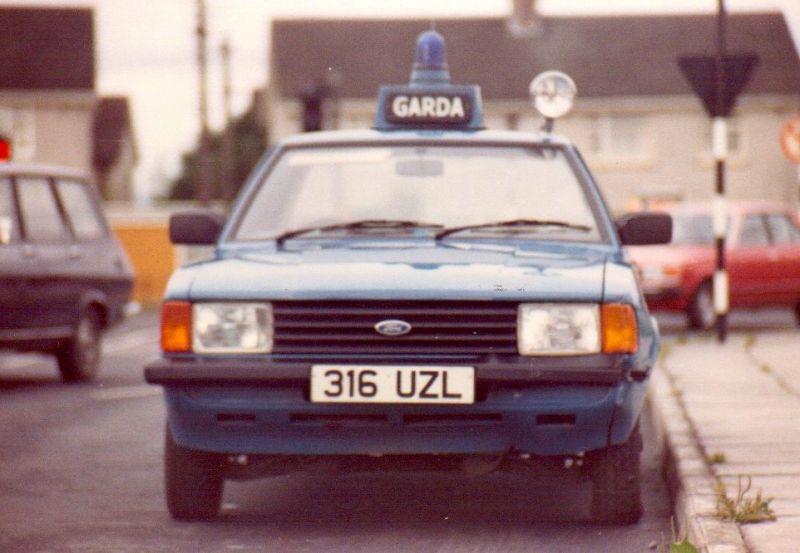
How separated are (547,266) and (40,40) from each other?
52.5m

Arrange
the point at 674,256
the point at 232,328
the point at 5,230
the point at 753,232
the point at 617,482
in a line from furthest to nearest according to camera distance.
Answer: the point at 753,232, the point at 674,256, the point at 5,230, the point at 617,482, the point at 232,328

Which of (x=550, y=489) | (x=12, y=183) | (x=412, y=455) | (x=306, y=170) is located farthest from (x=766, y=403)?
(x=12, y=183)

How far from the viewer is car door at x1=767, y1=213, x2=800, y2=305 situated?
75.6 ft

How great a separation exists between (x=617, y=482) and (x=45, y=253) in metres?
8.75

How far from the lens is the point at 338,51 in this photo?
5688 centimetres

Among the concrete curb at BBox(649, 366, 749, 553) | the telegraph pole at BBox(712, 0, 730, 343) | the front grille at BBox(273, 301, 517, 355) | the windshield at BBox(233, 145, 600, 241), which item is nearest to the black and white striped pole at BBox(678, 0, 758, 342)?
the telegraph pole at BBox(712, 0, 730, 343)

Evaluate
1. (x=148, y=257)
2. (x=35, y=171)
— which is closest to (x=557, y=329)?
(x=35, y=171)

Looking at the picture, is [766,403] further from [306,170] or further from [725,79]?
[725,79]

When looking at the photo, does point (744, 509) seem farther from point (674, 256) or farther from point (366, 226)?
point (674, 256)

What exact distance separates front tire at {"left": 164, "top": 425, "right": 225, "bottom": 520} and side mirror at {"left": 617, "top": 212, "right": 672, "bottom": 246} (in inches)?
85.5

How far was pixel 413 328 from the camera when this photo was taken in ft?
21.7

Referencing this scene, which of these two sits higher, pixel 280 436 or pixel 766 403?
pixel 280 436

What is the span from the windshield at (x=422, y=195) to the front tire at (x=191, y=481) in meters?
A: 1.16

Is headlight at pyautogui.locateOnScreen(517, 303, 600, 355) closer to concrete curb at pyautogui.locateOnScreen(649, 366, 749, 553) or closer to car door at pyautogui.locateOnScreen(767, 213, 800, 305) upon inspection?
concrete curb at pyautogui.locateOnScreen(649, 366, 749, 553)
